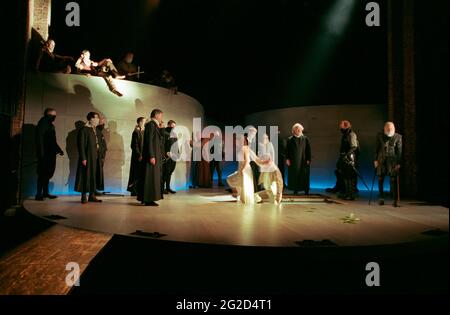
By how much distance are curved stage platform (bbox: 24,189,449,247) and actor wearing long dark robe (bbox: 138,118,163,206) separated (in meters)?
0.23

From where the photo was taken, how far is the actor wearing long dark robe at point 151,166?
236 inches

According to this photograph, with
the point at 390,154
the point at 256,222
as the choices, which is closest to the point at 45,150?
the point at 256,222

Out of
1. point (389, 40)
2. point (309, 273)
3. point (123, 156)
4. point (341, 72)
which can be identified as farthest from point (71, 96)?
point (341, 72)

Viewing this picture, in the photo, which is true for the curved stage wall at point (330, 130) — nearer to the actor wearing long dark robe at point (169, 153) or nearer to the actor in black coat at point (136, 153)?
the actor wearing long dark robe at point (169, 153)

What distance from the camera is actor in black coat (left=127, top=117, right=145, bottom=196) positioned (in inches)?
287

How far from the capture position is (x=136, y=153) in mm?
7402

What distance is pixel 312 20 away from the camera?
12922 mm

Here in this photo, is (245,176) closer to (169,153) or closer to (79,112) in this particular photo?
(169,153)

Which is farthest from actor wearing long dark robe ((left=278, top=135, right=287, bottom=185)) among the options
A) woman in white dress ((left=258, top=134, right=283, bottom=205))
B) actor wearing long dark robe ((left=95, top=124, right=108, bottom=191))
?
actor wearing long dark robe ((left=95, top=124, right=108, bottom=191))

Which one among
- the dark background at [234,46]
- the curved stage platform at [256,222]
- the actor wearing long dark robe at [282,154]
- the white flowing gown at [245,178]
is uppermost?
the dark background at [234,46]

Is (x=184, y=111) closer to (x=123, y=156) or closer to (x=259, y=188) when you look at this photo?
(x=123, y=156)

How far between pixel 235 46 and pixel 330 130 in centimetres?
619

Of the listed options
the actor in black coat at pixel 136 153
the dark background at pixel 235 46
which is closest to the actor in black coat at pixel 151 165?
the actor in black coat at pixel 136 153

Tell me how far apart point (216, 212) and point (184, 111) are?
196 inches
